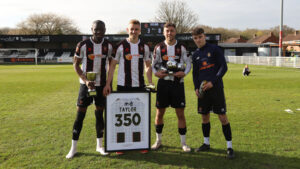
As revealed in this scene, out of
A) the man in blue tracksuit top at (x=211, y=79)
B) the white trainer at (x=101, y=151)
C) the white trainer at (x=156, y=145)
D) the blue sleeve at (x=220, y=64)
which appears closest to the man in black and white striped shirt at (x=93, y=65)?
the white trainer at (x=101, y=151)

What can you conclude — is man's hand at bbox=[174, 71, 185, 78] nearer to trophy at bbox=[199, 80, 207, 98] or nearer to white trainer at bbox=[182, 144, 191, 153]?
trophy at bbox=[199, 80, 207, 98]

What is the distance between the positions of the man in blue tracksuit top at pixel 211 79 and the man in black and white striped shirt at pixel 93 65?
1.48m

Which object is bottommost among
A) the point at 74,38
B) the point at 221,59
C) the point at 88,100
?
the point at 88,100

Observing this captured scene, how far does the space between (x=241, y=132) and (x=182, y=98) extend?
1.75m

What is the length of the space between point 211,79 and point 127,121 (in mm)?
1478

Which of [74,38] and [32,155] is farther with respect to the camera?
[74,38]

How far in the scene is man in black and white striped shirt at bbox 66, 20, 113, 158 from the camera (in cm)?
393

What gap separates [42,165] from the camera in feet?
11.6

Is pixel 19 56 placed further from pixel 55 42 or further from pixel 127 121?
pixel 127 121

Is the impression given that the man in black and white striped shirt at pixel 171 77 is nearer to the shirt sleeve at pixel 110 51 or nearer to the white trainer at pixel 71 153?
the shirt sleeve at pixel 110 51

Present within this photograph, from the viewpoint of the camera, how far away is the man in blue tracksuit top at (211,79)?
3.82m

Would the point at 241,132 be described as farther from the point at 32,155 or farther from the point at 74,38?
the point at 74,38

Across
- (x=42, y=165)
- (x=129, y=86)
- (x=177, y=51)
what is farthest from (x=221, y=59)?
(x=42, y=165)

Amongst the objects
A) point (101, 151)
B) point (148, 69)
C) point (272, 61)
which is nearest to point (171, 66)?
point (148, 69)
